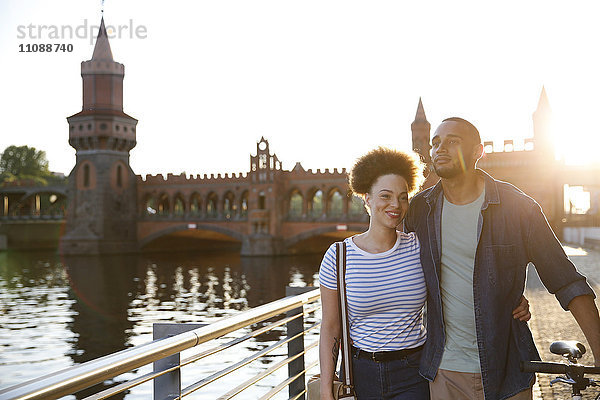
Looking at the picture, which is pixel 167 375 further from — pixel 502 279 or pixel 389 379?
pixel 502 279

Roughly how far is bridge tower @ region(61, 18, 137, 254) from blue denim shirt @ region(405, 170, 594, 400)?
49548 mm

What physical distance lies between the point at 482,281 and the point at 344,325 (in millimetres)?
476

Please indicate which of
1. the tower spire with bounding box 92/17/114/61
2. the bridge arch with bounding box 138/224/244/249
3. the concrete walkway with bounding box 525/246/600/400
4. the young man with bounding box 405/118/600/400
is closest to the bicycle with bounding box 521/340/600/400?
the young man with bounding box 405/118/600/400

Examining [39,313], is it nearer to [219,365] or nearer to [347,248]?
[219,365]

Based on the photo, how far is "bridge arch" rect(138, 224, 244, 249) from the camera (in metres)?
49.5

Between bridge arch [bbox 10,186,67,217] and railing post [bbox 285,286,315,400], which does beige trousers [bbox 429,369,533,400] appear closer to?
railing post [bbox 285,286,315,400]

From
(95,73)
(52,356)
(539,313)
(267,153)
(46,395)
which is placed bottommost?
(52,356)

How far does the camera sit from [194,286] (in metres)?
29.8

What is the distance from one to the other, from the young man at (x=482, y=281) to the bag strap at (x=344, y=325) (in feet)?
0.81

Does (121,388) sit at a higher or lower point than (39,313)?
higher

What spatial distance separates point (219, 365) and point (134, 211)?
40762 millimetres

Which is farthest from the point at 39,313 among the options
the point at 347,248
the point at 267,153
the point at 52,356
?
the point at 267,153

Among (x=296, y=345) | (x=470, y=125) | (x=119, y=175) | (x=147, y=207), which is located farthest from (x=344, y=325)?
(x=147, y=207)

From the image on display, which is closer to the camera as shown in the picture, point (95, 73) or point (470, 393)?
point (470, 393)
